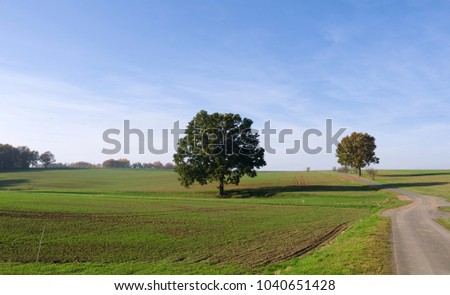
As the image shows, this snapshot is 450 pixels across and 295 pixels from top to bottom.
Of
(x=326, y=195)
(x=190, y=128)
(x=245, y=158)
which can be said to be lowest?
(x=326, y=195)

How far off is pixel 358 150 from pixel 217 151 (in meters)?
66.8

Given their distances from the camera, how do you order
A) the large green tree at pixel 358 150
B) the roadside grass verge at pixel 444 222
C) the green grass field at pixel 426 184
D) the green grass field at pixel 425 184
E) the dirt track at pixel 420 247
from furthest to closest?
the large green tree at pixel 358 150 → the green grass field at pixel 425 184 → the green grass field at pixel 426 184 → the roadside grass verge at pixel 444 222 → the dirt track at pixel 420 247

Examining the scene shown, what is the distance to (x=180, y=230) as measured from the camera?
83.3 feet

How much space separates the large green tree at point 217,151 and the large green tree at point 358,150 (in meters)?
57.7

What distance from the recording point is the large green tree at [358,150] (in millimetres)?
117250

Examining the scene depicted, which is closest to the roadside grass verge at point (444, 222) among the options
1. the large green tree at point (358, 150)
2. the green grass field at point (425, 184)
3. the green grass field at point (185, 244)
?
the green grass field at point (185, 244)

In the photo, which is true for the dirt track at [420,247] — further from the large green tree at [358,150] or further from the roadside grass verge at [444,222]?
the large green tree at [358,150]

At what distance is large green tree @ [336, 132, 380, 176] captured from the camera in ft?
385

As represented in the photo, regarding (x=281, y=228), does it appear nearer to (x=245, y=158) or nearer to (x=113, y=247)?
(x=113, y=247)

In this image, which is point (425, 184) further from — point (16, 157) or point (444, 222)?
point (16, 157)

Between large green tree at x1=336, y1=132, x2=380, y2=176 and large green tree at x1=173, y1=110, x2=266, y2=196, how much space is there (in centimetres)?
5773

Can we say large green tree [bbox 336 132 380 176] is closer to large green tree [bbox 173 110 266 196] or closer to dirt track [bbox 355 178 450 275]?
large green tree [bbox 173 110 266 196]
